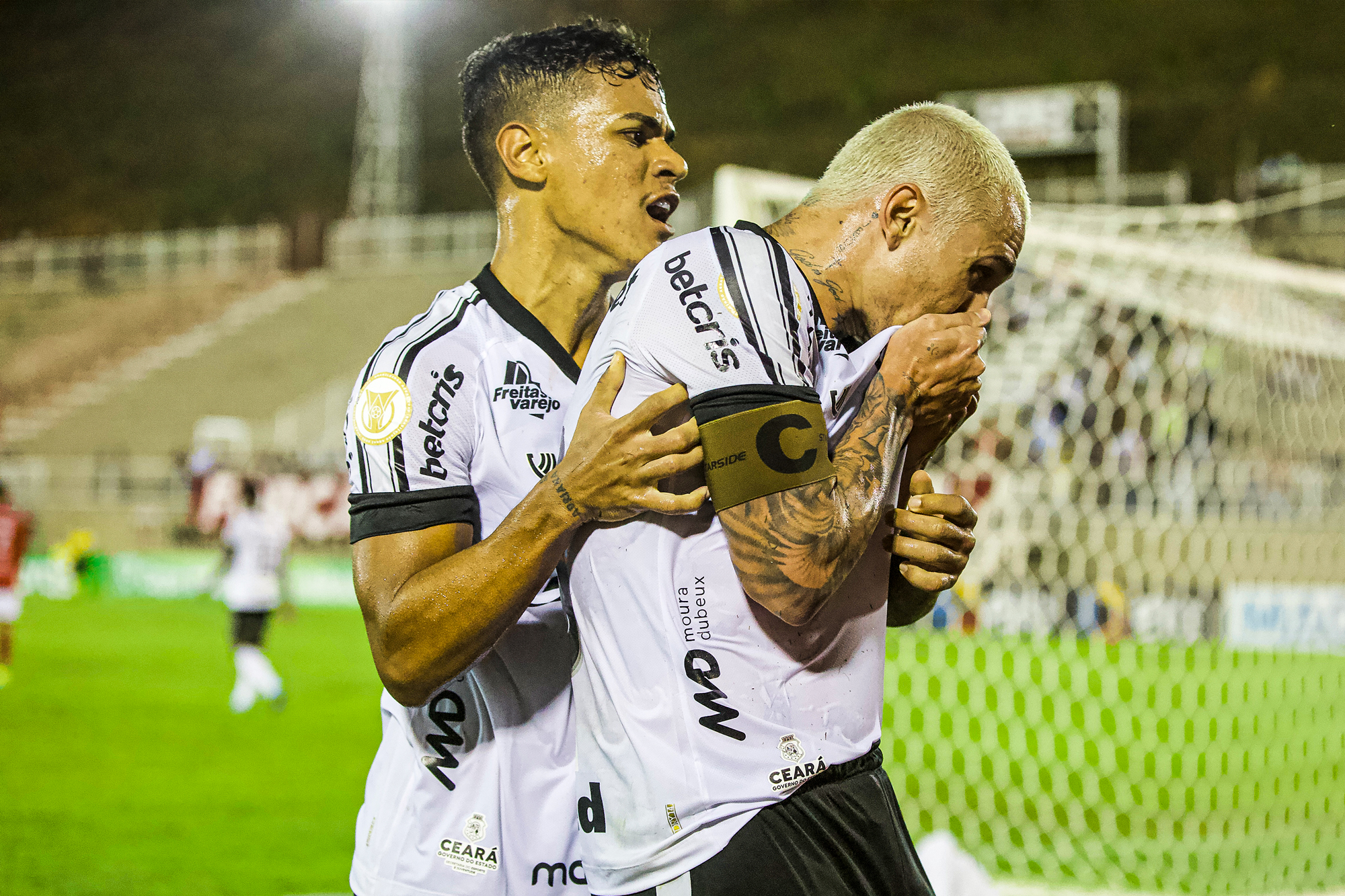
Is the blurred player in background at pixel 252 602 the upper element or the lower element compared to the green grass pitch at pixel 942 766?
upper

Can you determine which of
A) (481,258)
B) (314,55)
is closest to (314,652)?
(481,258)

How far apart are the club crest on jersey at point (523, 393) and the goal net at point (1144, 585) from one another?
4.17m

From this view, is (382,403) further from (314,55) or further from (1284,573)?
(314,55)

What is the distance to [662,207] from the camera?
2.15 m

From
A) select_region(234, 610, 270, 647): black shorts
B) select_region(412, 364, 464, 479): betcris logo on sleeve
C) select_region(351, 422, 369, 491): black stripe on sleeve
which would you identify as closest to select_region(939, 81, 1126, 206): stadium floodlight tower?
select_region(234, 610, 270, 647): black shorts

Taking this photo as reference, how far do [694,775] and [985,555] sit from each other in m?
10.3

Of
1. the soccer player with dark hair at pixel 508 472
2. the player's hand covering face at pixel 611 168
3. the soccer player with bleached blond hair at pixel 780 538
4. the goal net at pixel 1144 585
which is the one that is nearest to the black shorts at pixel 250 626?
the goal net at pixel 1144 585

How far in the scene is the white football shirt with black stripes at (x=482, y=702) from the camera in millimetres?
1938

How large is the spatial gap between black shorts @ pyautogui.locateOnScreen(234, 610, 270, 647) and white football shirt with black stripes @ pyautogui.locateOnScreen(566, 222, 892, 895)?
Result: 27.7 ft

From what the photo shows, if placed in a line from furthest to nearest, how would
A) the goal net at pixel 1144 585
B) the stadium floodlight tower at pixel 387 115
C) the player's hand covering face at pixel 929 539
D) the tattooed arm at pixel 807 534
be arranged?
the stadium floodlight tower at pixel 387 115 < the goal net at pixel 1144 585 < the player's hand covering face at pixel 929 539 < the tattooed arm at pixel 807 534

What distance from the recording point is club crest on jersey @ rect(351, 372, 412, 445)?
188cm

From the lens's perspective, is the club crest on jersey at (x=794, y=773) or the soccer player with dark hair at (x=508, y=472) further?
the soccer player with dark hair at (x=508, y=472)

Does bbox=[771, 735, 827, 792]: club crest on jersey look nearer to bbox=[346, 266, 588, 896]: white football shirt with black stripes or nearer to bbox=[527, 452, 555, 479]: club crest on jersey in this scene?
bbox=[346, 266, 588, 896]: white football shirt with black stripes

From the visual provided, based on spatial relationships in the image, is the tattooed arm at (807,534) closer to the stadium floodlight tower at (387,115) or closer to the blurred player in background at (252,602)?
the blurred player in background at (252,602)
